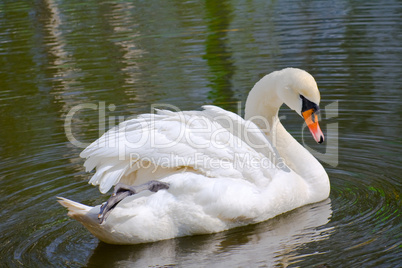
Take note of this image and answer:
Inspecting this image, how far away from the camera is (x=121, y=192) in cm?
515

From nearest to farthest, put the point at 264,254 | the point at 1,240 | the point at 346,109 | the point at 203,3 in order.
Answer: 1. the point at 264,254
2. the point at 1,240
3. the point at 346,109
4. the point at 203,3

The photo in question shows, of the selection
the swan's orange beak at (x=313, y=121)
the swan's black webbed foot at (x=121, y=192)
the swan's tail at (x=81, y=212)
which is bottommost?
the swan's tail at (x=81, y=212)

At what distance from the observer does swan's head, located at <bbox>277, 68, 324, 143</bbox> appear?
5.86 metres

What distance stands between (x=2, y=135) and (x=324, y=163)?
12.3 feet

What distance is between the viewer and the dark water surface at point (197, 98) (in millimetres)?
5246

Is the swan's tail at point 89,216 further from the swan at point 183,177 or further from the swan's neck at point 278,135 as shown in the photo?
the swan's neck at point 278,135

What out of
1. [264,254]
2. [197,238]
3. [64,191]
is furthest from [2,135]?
[264,254]

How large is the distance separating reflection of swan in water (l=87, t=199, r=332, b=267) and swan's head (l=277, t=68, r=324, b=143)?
755 mm

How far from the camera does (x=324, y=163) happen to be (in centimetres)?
694

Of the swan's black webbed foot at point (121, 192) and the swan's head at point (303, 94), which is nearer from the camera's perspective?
the swan's black webbed foot at point (121, 192)

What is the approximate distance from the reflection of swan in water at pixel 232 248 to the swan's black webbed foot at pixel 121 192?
41 centimetres

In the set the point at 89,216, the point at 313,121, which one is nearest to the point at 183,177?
the point at 89,216

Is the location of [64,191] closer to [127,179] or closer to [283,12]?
[127,179]

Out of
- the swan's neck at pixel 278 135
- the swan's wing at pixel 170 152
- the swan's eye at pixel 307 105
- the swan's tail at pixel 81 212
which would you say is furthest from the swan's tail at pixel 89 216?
the swan's eye at pixel 307 105
